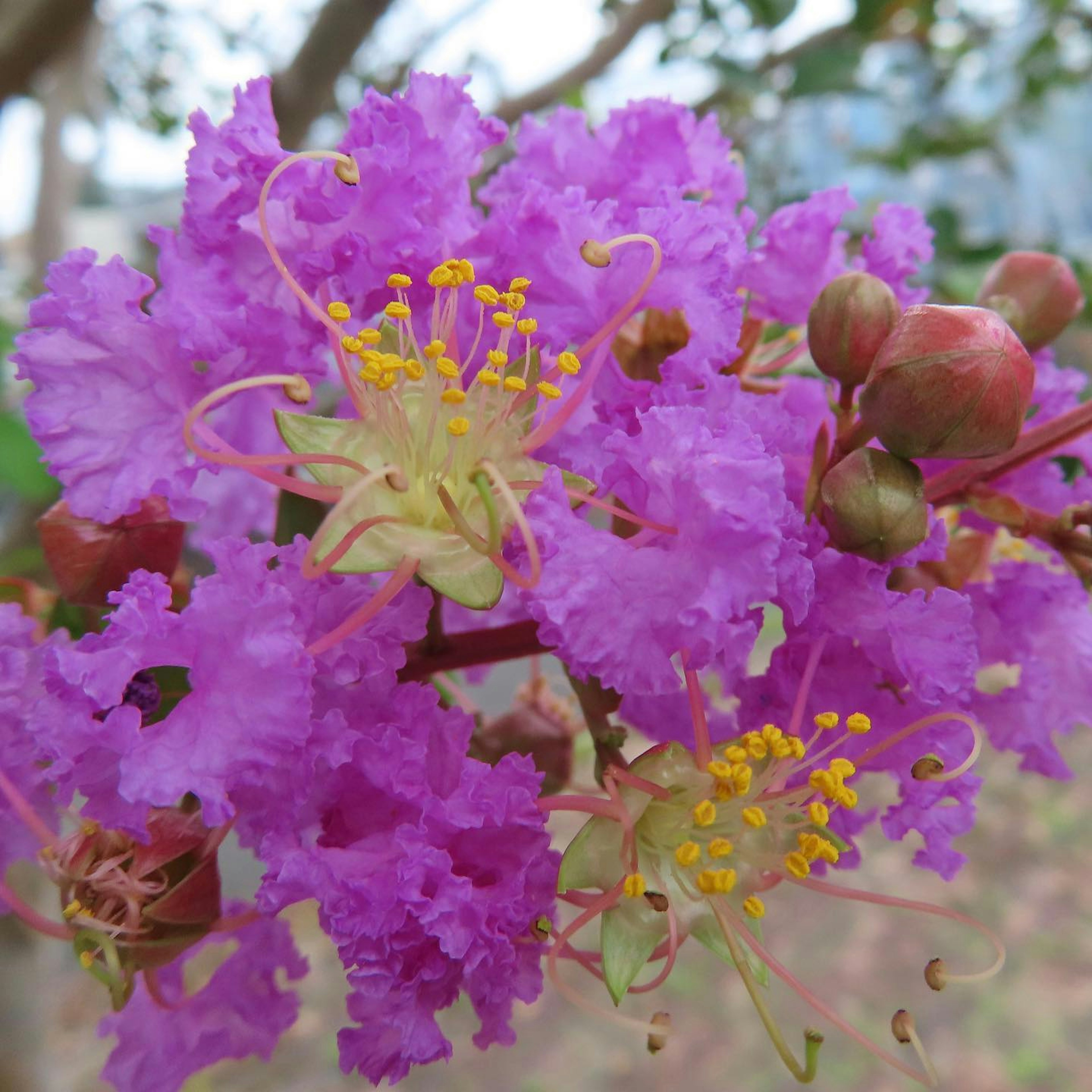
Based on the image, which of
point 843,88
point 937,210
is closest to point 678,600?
point 843,88

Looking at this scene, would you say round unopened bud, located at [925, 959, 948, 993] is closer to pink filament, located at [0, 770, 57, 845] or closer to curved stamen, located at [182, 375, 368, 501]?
curved stamen, located at [182, 375, 368, 501]

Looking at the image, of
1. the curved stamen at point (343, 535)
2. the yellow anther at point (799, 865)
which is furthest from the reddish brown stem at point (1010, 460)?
the curved stamen at point (343, 535)

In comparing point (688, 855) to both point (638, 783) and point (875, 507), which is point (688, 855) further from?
point (875, 507)

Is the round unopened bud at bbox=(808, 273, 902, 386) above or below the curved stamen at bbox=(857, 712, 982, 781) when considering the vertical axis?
above

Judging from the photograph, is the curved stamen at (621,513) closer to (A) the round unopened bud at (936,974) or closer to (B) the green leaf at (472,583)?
(B) the green leaf at (472,583)

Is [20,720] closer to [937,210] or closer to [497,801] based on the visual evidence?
[497,801]

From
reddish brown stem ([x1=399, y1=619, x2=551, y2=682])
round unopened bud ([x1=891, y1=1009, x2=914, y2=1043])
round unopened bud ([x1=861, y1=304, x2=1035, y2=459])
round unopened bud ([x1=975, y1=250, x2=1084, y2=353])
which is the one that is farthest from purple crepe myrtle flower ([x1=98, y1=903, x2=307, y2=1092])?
round unopened bud ([x1=975, y1=250, x2=1084, y2=353])
